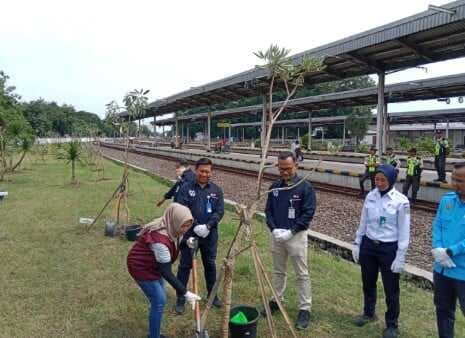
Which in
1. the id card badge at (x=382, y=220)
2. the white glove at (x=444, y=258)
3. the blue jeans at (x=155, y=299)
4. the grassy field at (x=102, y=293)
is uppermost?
the id card badge at (x=382, y=220)

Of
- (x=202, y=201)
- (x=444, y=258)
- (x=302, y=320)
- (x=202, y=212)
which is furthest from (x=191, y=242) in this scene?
(x=444, y=258)

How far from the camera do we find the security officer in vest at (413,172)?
456 inches

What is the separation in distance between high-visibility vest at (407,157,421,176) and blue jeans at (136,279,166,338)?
9.72 metres

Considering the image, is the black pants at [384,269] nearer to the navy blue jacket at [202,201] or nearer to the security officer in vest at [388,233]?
the security officer in vest at [388,233]

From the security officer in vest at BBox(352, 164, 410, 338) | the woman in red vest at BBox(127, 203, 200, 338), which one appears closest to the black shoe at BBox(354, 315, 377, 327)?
the security officer in vest at BBox(352, 164, 410, 338)

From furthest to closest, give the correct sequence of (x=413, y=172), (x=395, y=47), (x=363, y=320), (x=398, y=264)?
(x=395, y=47) → (x=413, y=172) → (x=363, y=320) → (x=398, y=264)

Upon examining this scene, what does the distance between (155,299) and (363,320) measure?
211cm

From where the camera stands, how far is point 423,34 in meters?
11.6

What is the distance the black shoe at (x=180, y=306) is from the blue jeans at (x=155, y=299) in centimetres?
76

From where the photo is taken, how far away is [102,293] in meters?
4.99

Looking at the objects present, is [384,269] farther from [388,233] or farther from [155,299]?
[155,299]

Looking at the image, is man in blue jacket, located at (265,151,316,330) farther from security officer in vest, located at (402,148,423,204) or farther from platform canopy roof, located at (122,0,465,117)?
security officer in vest, located at (402,148,423,204)

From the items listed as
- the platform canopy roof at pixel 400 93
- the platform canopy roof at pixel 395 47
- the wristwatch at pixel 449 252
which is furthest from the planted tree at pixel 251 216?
the platform canopy roof at pixel 400 93

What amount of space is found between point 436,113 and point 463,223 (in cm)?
3690
